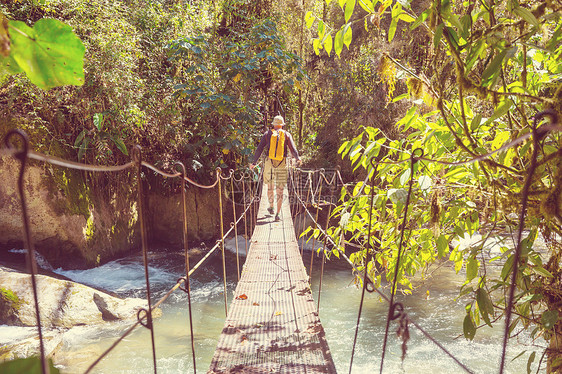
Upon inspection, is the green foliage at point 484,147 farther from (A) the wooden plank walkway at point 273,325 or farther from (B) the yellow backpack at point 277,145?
(B) the yellow backpack at point 277,145

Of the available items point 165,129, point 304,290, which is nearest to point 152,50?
point 165,129

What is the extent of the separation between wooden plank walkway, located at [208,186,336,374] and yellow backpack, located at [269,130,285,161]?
3.97 feet

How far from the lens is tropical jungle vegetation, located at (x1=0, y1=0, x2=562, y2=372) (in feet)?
2.62

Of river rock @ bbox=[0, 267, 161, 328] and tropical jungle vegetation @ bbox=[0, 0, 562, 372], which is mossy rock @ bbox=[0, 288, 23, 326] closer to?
river rock @ bbox=[0, 267, 161, 328]

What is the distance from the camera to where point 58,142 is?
14.1ft

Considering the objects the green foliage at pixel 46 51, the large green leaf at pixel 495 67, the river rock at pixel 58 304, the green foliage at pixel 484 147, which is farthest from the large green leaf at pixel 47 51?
the river rock at pixel 58 304

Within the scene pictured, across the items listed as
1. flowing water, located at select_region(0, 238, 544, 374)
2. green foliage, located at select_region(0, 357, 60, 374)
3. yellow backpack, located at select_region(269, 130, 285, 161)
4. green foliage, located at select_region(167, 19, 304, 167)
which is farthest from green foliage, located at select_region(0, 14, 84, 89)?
green foliage, located at select_region(167, 19, 304, 167)

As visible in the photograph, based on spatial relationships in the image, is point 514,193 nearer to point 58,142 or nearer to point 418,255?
point 418,255

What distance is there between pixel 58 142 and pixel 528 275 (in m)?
4.64

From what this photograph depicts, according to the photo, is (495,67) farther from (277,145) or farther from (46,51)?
(277,145)

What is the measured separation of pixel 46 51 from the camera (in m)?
0.32

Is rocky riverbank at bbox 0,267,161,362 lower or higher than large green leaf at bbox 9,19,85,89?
lower

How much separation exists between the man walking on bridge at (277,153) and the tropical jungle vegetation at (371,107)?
604 millimetres

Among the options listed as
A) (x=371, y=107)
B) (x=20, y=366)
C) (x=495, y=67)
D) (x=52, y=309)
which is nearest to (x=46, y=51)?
(x=20, y=366)
